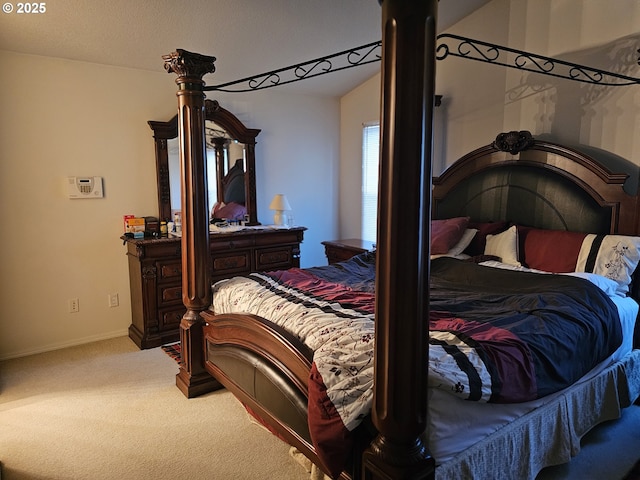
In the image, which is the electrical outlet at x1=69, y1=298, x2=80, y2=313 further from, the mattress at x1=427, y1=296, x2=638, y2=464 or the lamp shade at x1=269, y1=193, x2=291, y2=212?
the mattress at x1=427, y1=296, x2=638, y2=464

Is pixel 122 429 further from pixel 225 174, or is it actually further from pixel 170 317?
pixel 225 174

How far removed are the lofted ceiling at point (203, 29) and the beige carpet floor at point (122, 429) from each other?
250 cm

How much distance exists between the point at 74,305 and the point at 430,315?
10.3 feet

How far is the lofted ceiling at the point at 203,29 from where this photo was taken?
304 cm

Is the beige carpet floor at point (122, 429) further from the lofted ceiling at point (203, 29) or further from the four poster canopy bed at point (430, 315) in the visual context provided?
the lofted ceiling at point (203, 29)

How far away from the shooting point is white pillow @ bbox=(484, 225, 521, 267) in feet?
10.4

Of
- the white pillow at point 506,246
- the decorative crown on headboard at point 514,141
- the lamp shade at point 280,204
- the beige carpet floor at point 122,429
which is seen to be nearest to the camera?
the beige carpet floor at point 122,429

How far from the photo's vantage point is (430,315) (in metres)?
2.18

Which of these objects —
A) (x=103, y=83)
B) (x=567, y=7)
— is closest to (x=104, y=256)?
(x=103, y=83)

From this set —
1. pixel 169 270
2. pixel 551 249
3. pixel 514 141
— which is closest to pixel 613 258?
pixel 551 249

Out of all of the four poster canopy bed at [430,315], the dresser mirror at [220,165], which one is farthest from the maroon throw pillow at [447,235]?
the dresser mirror at [220,165]

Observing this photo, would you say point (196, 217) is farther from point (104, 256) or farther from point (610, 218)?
point (610, 218)

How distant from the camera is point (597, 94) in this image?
312 centimetres

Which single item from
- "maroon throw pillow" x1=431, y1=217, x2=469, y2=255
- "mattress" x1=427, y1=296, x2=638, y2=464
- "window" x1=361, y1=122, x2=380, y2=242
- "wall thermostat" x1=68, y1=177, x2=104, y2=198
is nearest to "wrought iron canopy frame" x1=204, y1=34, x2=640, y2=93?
"window" x1=361, y1=122, x2=380, y2=242
